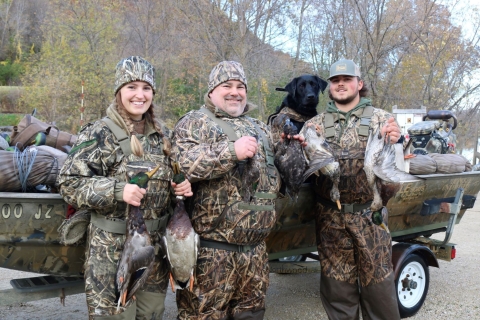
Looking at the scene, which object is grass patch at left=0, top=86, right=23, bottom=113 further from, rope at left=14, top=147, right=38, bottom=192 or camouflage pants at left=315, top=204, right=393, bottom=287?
camouflage pants at left=315, top=204, right=393, bottom=287

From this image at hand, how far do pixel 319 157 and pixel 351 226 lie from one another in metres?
0.84

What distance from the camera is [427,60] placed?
17.8 meters

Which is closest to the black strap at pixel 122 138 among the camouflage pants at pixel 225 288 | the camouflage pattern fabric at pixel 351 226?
the camouflage pants at pixel 225 288

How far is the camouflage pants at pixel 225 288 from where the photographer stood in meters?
3.50

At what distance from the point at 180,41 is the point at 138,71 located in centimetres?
1868

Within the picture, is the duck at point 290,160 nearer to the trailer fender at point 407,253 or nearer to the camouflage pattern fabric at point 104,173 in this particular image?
the camouflage pattern fabric at point 104,173

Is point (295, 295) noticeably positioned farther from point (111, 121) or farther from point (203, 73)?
point (203, 73)

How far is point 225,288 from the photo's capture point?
353cm

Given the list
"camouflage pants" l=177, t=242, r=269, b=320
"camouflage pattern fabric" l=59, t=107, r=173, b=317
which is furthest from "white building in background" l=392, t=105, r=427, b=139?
"camouflage pattern fabric" l=59, t=107, r=173, b=317

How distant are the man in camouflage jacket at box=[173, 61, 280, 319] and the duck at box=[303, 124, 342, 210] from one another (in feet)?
1.43

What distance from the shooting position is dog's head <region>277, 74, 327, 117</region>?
513cm

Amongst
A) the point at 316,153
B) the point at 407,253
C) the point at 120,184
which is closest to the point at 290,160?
the point at 316,153

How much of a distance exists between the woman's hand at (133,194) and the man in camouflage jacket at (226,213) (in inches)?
19.8

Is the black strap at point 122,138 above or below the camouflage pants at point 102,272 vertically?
above
